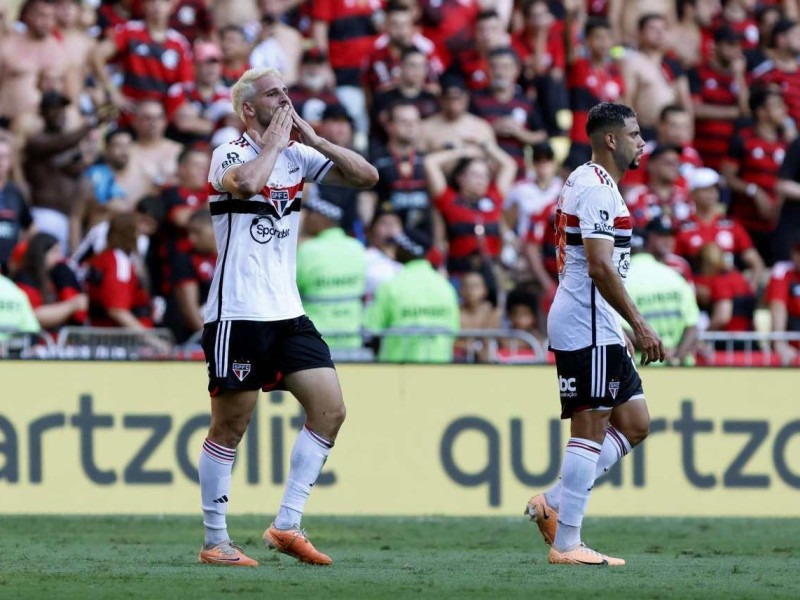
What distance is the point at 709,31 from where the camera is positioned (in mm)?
20562

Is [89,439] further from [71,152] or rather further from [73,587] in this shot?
[73,587]

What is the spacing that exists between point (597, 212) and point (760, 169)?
1018 cm

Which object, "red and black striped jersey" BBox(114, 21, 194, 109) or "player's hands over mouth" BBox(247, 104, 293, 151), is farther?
"red and black striped jersey" BBox(114, 21, 194, 109)

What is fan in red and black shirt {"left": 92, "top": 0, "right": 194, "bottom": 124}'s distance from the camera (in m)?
17.4

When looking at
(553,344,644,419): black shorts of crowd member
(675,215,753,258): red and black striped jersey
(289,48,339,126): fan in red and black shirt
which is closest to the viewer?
(553,344,644,419): black shorts of crowd member

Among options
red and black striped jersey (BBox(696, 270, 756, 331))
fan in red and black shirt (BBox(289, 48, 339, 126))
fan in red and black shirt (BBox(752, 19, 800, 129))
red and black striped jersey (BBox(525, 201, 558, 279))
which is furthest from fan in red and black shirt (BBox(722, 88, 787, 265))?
fan in red and black shirt (BBox(289, 48, 339, 126))

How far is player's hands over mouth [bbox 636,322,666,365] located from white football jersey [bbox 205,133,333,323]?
1795mm

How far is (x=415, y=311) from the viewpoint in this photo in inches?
543

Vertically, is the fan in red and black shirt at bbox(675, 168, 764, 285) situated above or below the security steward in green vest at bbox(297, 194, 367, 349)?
above

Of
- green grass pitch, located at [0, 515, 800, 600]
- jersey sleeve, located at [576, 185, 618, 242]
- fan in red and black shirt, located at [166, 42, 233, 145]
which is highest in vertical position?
fan in red and black shirt, located at [166, 42, 233, 145]

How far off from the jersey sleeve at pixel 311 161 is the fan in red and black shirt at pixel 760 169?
33.4 ft

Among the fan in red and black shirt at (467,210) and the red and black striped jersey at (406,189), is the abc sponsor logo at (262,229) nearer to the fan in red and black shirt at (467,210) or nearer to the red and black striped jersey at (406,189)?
the fan in red and black shirt at (467,210)

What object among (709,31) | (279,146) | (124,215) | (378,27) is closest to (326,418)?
(279,146)

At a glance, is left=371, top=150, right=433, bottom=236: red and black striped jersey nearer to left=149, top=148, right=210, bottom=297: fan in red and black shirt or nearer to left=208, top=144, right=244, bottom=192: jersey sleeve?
left=149, top=148, right=210, bottom=297: fan in red and black shirt
